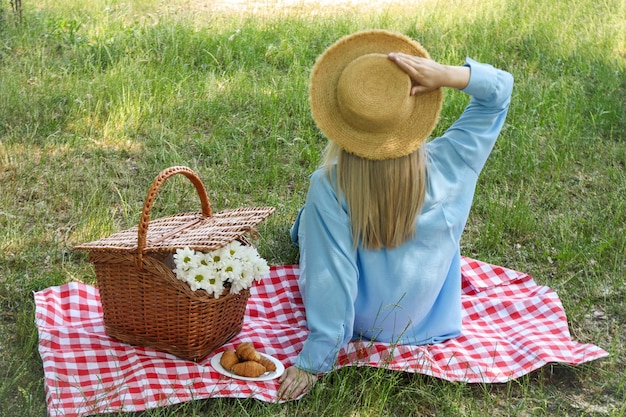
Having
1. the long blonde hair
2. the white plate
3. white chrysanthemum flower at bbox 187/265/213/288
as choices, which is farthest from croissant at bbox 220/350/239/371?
the long blonde hair

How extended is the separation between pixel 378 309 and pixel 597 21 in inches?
198

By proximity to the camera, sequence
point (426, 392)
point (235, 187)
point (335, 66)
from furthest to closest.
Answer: point (235, 187) < point (426, 392) < point (335, 66)

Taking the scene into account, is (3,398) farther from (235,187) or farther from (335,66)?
(235,187)

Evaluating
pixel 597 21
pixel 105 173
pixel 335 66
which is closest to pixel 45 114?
pixel 105 173

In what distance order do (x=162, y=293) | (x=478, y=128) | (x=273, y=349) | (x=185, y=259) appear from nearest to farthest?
(x=185, y=259) → (x=162, y=293) → (x=478, y=128) → (x=273, y=349)

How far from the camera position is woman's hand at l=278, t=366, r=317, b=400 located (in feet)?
9.89

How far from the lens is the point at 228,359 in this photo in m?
3.14

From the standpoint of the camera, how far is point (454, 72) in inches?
116

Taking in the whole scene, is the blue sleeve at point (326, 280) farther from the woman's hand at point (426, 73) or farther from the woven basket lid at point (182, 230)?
the woman's hand at point (426, 73)

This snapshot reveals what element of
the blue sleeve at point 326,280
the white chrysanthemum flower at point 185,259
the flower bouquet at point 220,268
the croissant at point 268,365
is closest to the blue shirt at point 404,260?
the blue sleeve at point 326,280

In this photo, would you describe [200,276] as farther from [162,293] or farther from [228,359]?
[228,359]

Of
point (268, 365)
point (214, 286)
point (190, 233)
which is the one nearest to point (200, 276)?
point (214, 286)

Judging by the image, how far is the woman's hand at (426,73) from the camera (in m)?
2.86

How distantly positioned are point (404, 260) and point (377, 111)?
65 cm
